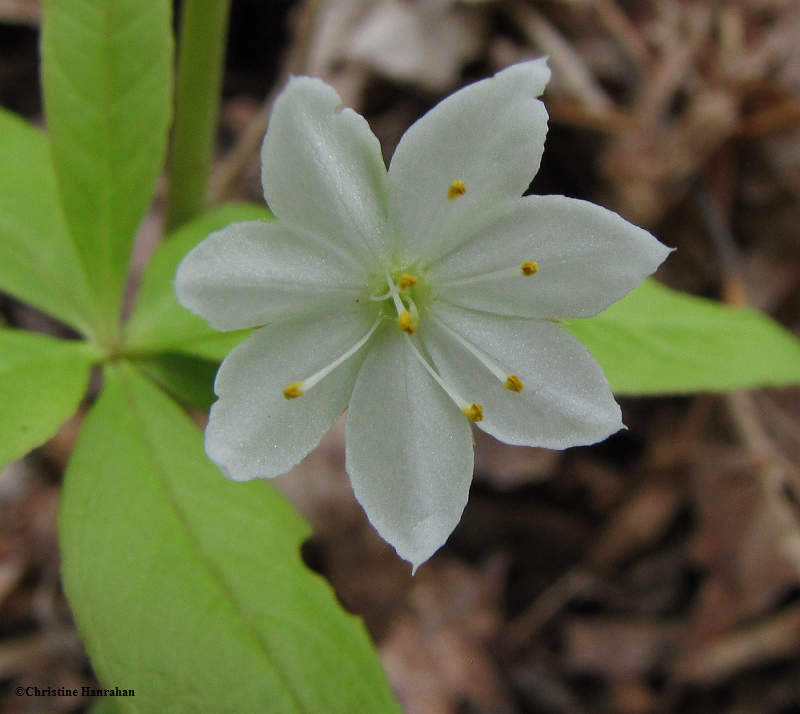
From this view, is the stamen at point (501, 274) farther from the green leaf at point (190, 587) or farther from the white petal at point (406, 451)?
the green leaf at point (190, 587)

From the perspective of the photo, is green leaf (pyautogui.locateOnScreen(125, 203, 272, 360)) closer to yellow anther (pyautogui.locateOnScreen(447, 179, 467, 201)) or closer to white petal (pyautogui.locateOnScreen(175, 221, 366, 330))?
white petal (pyautogui.locateOnScreen(175, 221, 366, 330))

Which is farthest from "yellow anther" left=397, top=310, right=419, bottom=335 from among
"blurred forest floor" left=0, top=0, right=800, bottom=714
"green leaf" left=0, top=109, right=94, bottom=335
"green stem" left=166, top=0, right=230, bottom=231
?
"blurred forest floor" left=0, top=0, right=800, bottom=714

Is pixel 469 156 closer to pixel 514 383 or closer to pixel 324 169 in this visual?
pixel 324 169

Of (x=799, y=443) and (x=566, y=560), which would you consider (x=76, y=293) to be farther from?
(x=799, y=443)

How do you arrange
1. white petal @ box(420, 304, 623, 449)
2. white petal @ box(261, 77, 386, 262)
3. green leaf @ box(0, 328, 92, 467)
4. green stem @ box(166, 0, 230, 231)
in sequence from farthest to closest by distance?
green stem @ box(166, 0, 230, 231)
green leaf @ box(0, 328, 92, 467)
white petal @ box(420, 304, 623, 449)
white petal @ box(261, 77, 386, 262)

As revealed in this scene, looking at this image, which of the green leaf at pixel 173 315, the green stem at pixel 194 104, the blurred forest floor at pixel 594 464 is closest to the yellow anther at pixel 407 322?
the green leaf at pixel 173 315

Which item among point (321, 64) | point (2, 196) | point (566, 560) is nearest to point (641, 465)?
point (566, 560)
